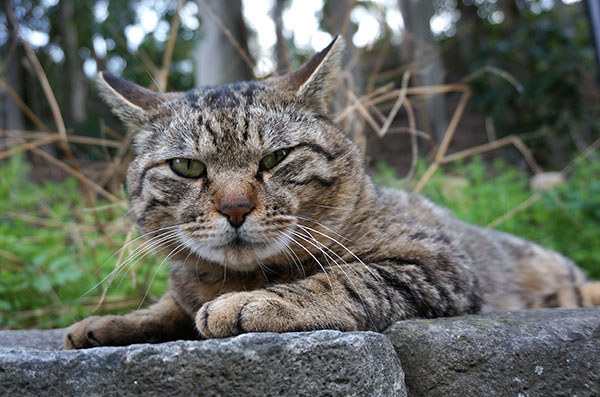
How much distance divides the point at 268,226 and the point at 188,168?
0.50 m

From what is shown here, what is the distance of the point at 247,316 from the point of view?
5.74 feet

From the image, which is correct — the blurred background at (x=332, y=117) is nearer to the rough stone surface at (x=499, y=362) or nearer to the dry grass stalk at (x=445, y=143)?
the dry grass stalk at (x=445, y=143)

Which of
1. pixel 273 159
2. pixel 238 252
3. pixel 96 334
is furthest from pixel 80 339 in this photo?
pixel 273 159

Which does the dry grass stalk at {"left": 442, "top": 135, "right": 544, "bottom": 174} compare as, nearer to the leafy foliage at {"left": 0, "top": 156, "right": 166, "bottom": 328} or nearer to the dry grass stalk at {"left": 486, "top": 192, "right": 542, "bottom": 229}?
the dry grass stalk at {"left": 486, "top": 192, "right": 542, "bottom": 229}

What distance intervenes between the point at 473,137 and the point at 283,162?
20.9 metres

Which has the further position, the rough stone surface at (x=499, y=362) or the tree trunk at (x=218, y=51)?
the tree trunk at (x=218, y=51)

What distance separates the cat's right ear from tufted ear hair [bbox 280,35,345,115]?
0.69m

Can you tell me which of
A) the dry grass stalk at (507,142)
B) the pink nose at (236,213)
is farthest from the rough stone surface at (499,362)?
the dry grass stalk at (507,142)

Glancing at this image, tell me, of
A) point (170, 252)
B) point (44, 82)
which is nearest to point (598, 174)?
point (170, 252)

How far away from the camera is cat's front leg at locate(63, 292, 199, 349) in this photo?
87.4 inches

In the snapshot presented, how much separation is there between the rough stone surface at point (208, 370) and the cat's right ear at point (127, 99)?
135 cm

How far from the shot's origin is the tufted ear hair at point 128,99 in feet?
8.54

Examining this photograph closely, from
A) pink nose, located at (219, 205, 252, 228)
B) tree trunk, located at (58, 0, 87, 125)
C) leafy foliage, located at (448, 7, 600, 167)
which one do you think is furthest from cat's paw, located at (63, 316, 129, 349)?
tree trunk, located at (58, 0, 87, 125)

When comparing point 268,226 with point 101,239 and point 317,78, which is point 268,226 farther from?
point 101,239
